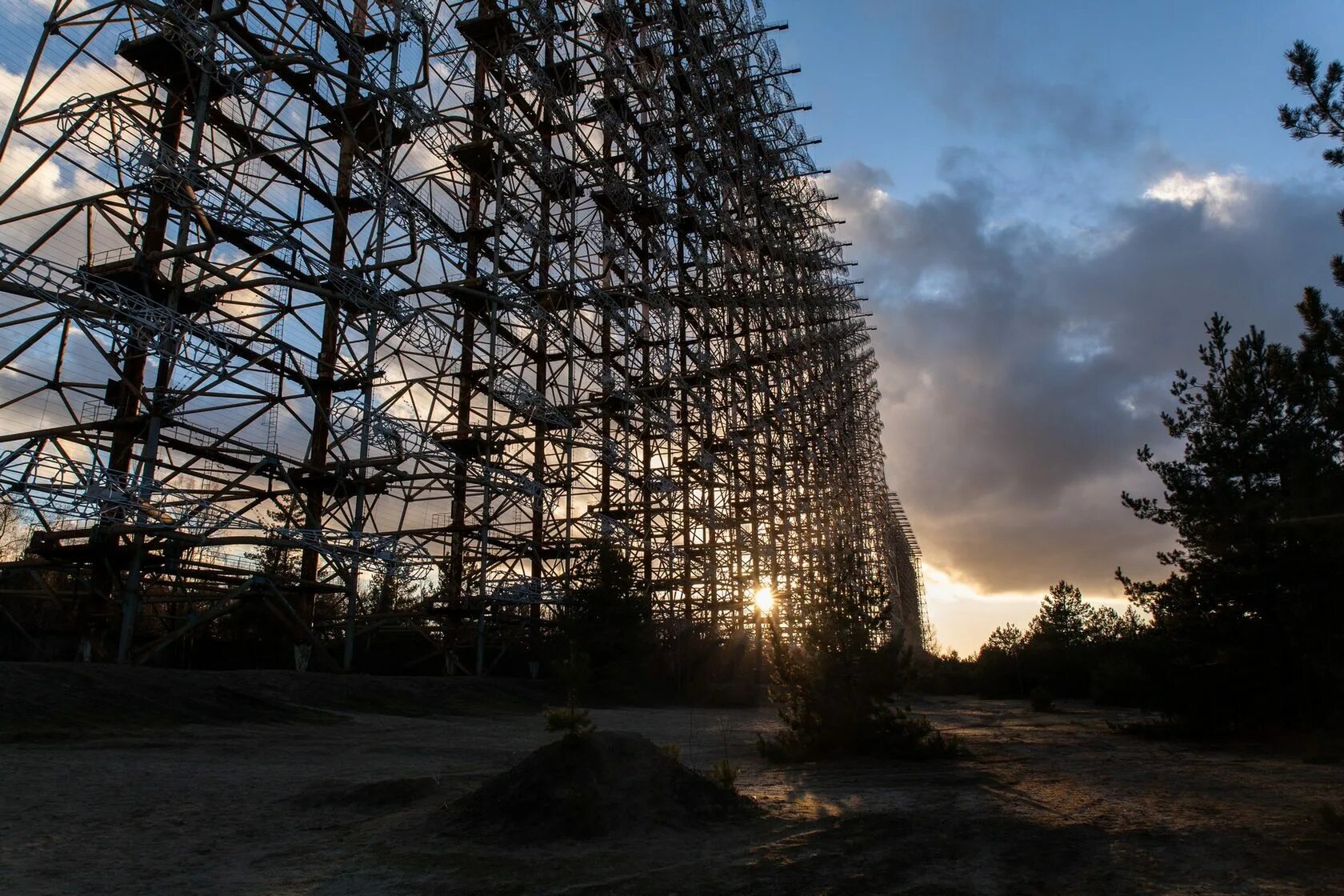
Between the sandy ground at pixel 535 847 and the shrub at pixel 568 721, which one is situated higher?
the shrub at pixel 568 721

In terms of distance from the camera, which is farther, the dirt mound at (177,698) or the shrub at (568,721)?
the dirt mound at (177,698)

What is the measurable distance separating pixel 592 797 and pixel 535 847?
639 mm

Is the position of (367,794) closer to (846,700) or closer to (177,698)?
(846,700)

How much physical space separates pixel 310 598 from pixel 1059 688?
31.1m

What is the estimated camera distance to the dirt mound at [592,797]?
6039 mm

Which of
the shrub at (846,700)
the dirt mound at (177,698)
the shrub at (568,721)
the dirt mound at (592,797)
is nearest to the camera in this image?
the dirt mound at (592,797)

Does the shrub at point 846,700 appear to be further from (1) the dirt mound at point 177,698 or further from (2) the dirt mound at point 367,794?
(1) the dirt mound at point 177,698

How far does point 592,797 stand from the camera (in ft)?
20.5

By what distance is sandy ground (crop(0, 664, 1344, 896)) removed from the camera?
4895 millimetres

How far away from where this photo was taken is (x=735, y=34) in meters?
38.0

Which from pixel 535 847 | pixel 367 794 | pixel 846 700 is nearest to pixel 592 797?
pixel 535 847

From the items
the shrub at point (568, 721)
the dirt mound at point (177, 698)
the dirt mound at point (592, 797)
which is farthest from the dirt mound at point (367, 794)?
the dirt mound at point (177, 698)

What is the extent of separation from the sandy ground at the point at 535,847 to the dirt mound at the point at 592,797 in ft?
0.58

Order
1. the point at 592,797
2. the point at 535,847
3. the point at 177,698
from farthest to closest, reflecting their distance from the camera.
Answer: the point at 177,698 → the point at 592,797 → the point at 535,847
